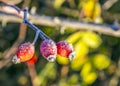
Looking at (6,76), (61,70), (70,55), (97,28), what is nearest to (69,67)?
(61,70)

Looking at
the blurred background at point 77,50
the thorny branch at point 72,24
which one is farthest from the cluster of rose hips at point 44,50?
the blurred background at point 77,50

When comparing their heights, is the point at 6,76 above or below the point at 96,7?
below

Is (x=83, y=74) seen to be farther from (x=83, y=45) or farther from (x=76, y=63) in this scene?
(x=83, y=45)

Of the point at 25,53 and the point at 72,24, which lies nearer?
the point at 25,53

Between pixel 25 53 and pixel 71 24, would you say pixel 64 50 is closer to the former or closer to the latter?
pixel 25 53

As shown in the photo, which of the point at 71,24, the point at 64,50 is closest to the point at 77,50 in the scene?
the point at 71,24

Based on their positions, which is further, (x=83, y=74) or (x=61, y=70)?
(x=61, y=70)
